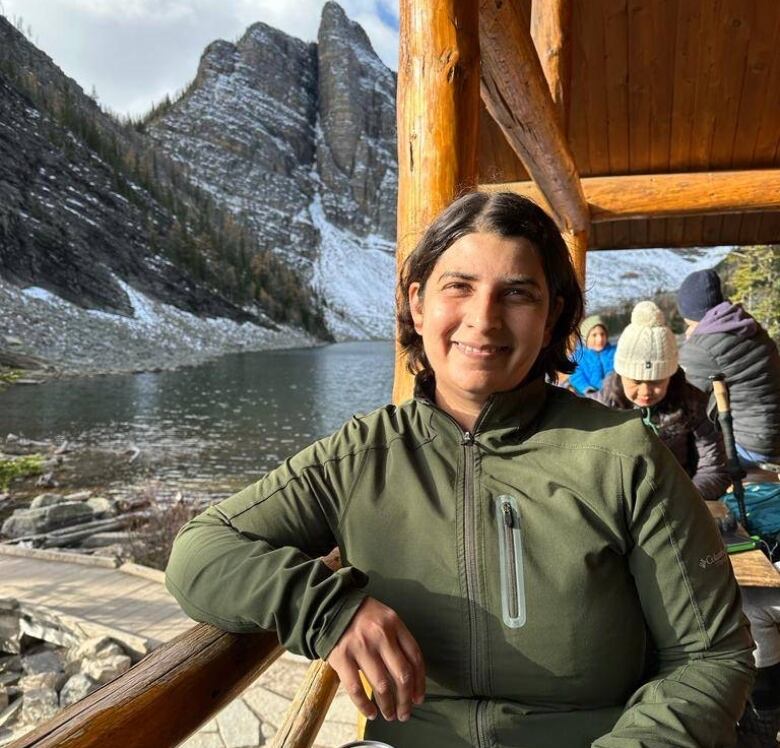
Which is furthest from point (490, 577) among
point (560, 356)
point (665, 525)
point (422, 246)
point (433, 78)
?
point (433, 78)

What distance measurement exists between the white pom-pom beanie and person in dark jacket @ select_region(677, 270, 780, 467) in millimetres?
586

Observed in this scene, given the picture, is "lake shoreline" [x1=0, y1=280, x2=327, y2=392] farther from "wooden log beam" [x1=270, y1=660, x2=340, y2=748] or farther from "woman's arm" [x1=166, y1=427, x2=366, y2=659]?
"woman's arm" [x1=166, y1=427, x2=366, y2=659]

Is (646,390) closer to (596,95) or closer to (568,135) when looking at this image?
(568,135)

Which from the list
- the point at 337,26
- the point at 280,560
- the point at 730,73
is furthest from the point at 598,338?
the point at 337,26

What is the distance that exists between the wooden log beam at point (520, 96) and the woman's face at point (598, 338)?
1333mm

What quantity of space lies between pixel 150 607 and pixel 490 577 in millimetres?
4374

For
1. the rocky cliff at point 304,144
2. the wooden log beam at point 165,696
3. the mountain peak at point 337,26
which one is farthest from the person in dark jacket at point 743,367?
the mountain peak at point 337,26

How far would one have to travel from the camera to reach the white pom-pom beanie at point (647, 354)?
198 centimetres

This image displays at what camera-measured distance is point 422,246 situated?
1088 mm

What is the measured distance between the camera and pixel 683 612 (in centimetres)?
84

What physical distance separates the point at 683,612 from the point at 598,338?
358cm

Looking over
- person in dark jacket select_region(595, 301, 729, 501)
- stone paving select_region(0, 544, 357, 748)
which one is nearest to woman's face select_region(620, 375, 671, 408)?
person in dark jacket select_region(595, 301, 729, 501)

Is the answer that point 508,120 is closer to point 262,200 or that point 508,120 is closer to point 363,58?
point 262,200

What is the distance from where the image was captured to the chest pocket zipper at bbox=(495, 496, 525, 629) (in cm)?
86
